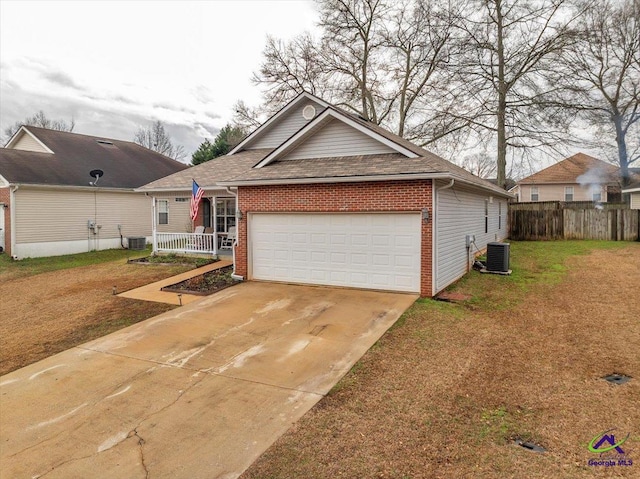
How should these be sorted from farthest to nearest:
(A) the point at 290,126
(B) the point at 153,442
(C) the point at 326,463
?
(A) the point at 290,126 → (B) the point at 153,442 → (C) the point at 326,463

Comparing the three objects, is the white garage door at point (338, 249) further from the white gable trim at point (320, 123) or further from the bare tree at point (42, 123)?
the bare tree at point (42, 123)

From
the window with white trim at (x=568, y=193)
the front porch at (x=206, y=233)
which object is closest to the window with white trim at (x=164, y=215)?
the front porch at (x=206, y=233)

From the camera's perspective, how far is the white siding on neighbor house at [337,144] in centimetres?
1135

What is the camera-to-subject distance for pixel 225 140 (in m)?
31.5

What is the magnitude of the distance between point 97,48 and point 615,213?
25.0m

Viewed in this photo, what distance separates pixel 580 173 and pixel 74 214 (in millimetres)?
40918

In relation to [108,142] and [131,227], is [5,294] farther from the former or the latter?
[108,142]

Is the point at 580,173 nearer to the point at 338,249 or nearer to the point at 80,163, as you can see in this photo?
the point at 338,249

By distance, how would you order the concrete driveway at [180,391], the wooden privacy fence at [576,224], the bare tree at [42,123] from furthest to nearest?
the bare tree at [42,123] < the wooden privacy fence at [576,224] < the concrete driveway at [180,391]

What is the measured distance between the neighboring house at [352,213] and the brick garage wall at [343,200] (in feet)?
0.08

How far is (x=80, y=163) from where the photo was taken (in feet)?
69.2

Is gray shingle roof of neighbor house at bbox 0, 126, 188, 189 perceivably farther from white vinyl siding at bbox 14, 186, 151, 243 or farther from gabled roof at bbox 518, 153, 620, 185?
gabled roof at bbox 518, 153, 620, 185

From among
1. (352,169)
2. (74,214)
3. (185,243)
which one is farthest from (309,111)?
(74,214)

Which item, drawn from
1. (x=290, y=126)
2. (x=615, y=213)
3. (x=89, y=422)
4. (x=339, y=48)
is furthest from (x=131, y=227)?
(x=615, y=213)
